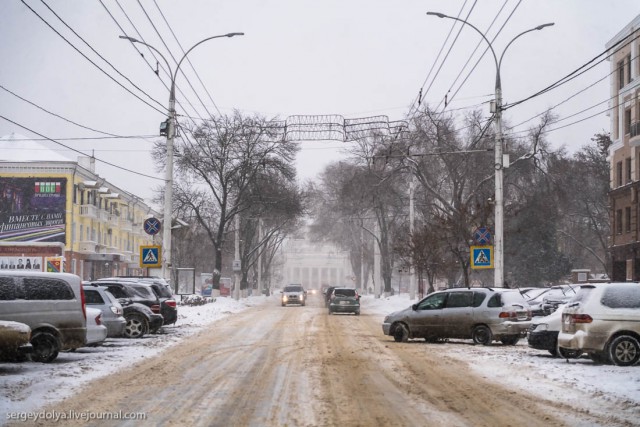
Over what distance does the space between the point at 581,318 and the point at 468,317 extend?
6.56 meters

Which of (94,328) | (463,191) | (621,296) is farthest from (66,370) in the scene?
(463,191)

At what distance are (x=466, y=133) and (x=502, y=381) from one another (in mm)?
39496

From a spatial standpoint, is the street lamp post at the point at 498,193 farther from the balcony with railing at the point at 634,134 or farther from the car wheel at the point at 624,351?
the balcony with railing at the point at 634,134

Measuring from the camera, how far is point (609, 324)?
16031 millimetres

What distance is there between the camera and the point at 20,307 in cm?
1599

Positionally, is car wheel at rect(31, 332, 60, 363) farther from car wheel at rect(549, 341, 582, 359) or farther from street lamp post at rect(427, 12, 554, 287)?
street lamp post at rect(427, 12, 554, 287)

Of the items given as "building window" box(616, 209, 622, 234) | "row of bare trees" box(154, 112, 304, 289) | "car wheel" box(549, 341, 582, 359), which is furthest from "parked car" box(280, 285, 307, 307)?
"car wheel" box(549, 341, 582, 359)

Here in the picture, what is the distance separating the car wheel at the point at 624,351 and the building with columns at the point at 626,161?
3177 centimetres

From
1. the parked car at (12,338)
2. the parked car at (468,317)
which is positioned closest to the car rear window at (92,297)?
the parked car at (12,338)

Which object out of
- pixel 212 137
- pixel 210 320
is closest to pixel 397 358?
pixel 210 320

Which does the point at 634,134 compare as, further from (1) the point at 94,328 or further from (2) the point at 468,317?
(1) the point at 94,328

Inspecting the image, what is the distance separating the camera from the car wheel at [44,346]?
1620 cm

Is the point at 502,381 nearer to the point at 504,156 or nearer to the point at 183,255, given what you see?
the point at 504,156

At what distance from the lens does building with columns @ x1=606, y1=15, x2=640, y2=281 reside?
46.6 m
